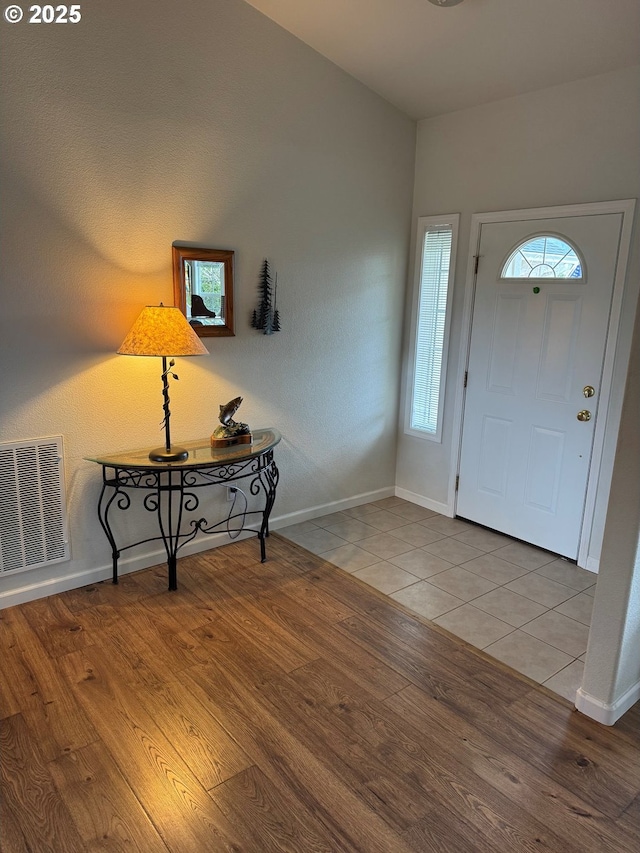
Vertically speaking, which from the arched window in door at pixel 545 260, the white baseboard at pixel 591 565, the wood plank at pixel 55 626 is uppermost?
the arched window in door at pixel 545 260

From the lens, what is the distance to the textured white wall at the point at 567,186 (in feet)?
6.63

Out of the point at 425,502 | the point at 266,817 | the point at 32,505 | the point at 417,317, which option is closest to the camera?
the point at 266,817

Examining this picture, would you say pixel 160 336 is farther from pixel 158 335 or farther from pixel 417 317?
pixel 417 317

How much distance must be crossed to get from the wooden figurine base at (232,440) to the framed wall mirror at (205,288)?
23.2 inches

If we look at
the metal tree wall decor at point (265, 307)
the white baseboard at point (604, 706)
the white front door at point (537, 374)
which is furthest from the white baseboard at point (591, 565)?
the metal tree wall decor at point (265, 307)

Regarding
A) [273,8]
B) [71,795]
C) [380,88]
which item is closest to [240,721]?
[71,795]

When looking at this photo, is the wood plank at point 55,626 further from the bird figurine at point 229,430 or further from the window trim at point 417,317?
the window trim at point 417,317

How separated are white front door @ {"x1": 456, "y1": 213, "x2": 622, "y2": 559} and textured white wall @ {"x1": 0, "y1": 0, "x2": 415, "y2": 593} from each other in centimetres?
81

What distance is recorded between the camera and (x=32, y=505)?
2.73 meters

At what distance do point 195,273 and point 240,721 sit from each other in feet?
7.13

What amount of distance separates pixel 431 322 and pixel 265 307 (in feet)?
4.29

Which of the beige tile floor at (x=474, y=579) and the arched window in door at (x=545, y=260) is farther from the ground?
the arched window in door at (x=545, y=260)

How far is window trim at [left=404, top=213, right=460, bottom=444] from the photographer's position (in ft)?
12.6

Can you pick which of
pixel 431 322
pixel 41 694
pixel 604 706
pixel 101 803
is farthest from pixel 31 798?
pixel 431 322
